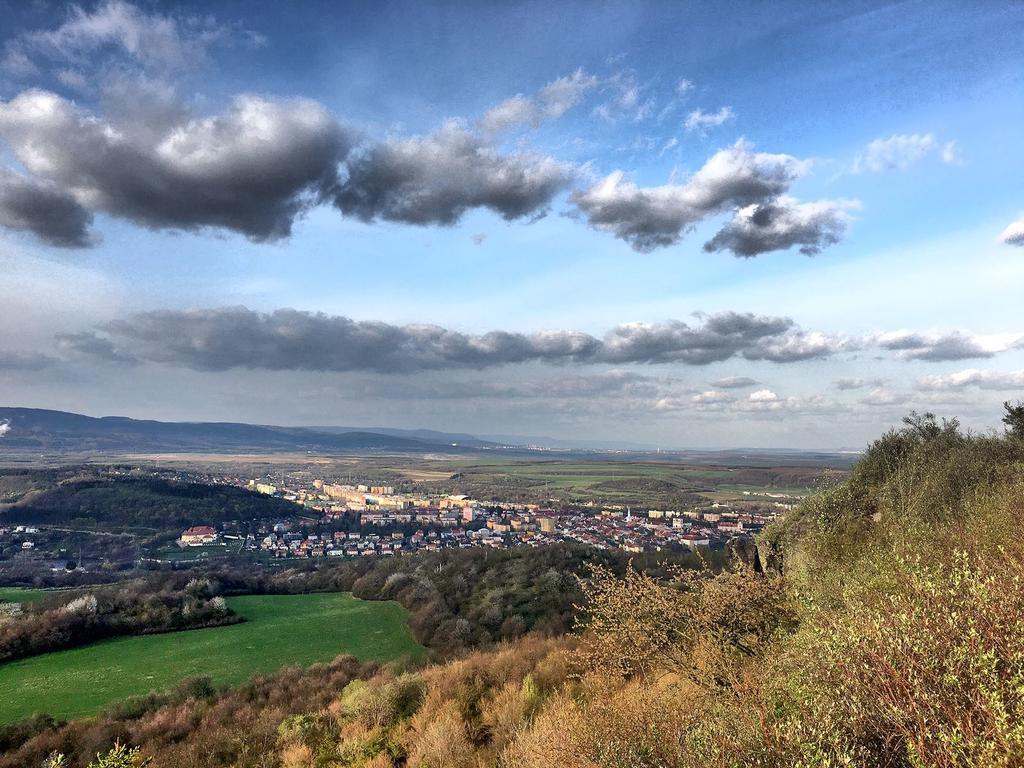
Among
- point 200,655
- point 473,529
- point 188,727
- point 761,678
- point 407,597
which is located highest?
point 761,678

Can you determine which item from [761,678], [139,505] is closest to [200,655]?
[761,678]

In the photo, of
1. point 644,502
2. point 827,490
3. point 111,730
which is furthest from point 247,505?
point 827,490

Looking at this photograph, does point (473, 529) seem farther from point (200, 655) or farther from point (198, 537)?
point (200, 655)

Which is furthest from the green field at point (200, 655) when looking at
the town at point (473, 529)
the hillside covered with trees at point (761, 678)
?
the town at point (473, 529)

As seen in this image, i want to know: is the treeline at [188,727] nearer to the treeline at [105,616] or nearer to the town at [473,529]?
the treeline at [105,616]

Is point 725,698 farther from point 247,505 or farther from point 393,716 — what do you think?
point 247,505

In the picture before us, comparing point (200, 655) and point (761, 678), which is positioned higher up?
point (761, 678)
